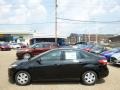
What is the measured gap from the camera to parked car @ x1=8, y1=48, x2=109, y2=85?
38.4ft

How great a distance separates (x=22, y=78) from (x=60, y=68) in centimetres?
165

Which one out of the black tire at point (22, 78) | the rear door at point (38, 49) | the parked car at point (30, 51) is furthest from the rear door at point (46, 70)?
the rear door at point (38, 49)

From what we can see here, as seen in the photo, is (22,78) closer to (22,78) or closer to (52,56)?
(22,78)

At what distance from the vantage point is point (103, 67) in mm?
12062

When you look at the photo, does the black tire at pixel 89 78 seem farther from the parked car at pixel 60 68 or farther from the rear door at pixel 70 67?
the rear door at pixel 70 67

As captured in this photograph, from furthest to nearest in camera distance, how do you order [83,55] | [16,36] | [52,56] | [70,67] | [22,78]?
1. [16,36]
2. [83,55]
3. [52,56]
4. [70,67]
5. [22,78]

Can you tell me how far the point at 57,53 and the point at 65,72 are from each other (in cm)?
90

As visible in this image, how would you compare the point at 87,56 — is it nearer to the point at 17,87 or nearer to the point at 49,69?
the point at 49,69

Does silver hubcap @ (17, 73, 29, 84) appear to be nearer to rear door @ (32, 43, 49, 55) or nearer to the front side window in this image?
the front side window

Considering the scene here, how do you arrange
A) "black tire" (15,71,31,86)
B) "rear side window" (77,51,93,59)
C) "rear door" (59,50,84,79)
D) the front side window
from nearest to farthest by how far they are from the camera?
1. "black tire" (15,71,31,86)
2. "rear door" (59,50,84,79)
3. the front side window
4. "rear side window" (77,51,93,59)

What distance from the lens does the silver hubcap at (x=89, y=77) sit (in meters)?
11.8

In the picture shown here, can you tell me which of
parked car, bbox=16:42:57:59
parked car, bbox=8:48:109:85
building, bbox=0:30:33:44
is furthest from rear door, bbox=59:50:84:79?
building, bbox=0:30:33:44

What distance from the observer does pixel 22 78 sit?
11.7 metres

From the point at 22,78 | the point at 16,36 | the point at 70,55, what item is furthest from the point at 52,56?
the point at 16,36
